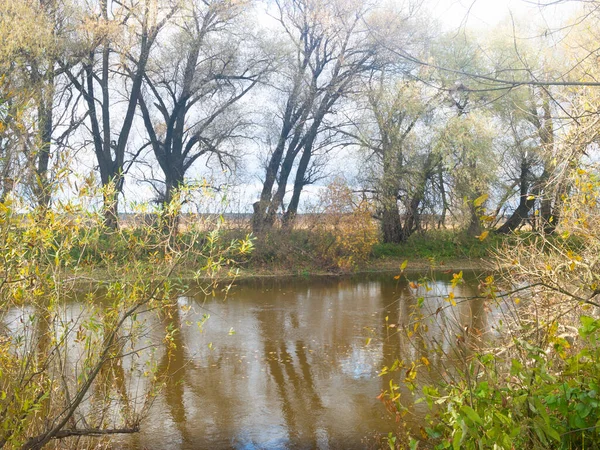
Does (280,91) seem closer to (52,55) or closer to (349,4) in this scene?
(349,4)

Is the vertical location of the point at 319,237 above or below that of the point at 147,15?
below

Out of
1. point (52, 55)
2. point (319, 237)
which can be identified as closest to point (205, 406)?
point (319, 237)

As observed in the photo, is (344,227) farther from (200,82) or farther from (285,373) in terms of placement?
(285,373)

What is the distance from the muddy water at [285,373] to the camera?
5.47m

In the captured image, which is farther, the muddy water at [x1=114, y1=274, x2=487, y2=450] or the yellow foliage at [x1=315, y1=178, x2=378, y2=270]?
the yellow foliage at [x1=315, y1=178, x2=378, y2=270]

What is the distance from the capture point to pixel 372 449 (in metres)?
5.18

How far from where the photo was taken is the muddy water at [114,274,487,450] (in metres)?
5.47

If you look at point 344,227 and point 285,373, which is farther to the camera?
point 344,227

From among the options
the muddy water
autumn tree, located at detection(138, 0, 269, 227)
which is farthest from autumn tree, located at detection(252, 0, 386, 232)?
the muddy water

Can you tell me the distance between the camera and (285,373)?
7680 millimetres

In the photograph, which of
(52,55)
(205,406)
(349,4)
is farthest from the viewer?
(349,4)

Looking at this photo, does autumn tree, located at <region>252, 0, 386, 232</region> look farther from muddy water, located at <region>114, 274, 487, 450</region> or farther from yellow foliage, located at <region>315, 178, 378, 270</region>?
muddy water, located at <region>114, 274, 487, 450</region>

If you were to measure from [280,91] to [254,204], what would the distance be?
463 centimetres

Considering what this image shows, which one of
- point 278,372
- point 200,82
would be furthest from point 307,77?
point 278,372
